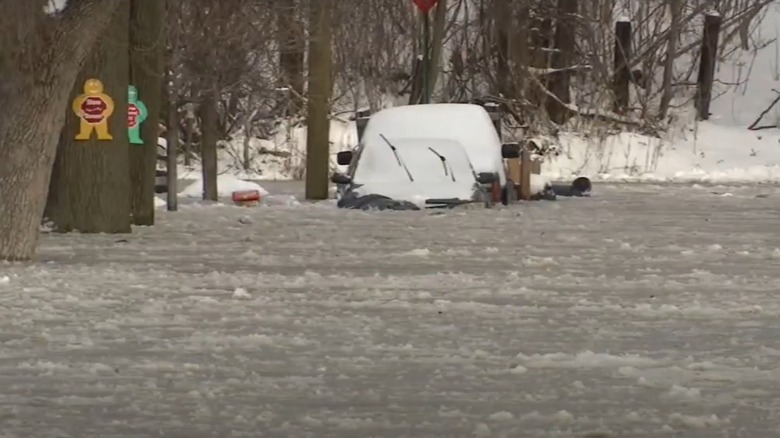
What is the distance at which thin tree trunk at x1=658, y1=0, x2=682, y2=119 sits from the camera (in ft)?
119

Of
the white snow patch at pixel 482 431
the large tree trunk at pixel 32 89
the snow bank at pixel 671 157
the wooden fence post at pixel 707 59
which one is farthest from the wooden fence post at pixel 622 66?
the white snow patch at pixel 482 431

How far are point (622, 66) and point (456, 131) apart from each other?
18.1 metres

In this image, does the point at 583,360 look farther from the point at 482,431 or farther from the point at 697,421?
the point at 482,431

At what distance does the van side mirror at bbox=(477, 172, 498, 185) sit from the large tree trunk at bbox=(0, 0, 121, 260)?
8.44 m

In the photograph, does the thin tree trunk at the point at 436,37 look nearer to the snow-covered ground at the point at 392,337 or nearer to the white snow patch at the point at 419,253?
the snow-covered ground at the point at 392,337

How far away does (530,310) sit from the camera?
892cm

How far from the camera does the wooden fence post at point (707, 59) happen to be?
3738 centimetres

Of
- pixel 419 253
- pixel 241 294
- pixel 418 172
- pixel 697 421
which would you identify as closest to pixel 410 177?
pixel 418 172

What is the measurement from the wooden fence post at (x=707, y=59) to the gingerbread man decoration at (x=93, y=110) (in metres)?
25.7

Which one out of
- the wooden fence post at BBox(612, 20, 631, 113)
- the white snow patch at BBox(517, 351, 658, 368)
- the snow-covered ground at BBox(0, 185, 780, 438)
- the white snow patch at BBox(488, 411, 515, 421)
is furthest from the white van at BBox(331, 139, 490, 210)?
the wooden fence post at BBox(612, 20, 631, 113)

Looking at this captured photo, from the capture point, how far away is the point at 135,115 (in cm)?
1533

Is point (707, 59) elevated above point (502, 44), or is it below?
below

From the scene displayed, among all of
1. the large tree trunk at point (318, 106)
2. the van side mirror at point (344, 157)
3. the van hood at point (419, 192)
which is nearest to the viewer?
the van hood at point (419, 192)

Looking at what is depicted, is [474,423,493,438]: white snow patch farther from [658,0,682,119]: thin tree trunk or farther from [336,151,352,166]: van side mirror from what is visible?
[658,0,682,119]: thin tree trunk
